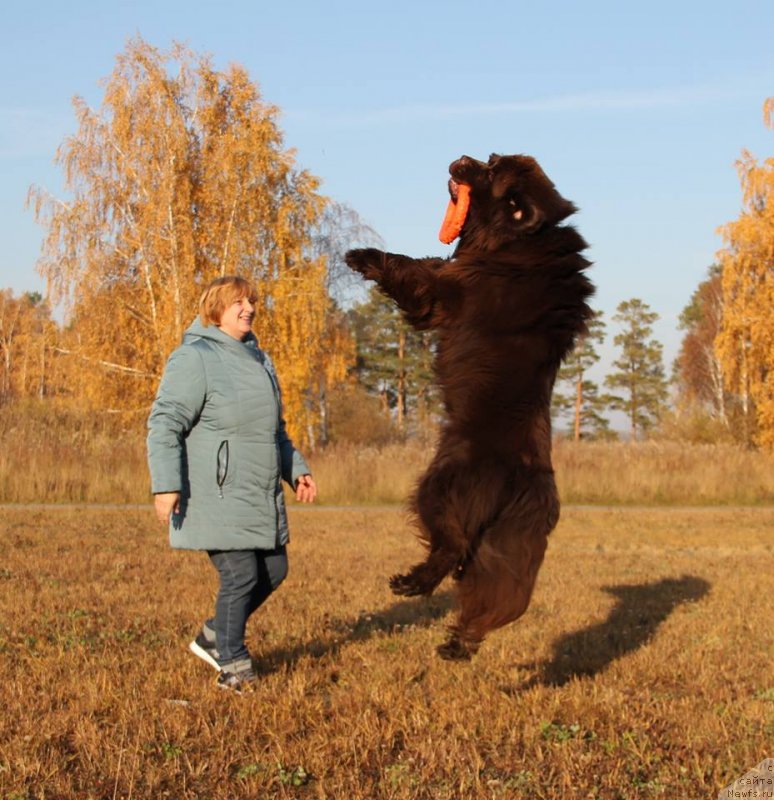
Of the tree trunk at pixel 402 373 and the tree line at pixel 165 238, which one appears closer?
the tree line at pixel 165 238

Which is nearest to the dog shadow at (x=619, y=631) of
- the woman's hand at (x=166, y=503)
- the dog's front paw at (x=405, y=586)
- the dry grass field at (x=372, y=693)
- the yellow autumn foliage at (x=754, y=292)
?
the dry grass field at (x=372, y=693)

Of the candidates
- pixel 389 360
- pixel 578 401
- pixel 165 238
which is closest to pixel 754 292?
pixel 165 238

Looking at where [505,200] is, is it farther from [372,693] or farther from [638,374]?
[638,374]

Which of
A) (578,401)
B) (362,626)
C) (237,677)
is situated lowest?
(362,626)

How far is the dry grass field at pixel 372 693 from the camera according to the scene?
11.6 feet

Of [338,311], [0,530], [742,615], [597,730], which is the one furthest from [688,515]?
[338,311]

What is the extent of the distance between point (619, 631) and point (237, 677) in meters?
3.08

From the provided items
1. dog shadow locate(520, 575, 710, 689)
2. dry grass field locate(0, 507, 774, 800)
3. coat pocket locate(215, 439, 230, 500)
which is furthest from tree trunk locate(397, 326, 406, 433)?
coat pocket locate(215, 439, 230, 500)

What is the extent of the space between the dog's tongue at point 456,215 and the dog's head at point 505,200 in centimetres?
2

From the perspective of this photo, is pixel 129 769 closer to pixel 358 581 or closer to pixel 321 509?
pixel 358 581

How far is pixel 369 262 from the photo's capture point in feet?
13.1

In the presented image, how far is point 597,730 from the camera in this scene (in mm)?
4250

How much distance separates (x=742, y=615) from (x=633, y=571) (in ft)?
8.60

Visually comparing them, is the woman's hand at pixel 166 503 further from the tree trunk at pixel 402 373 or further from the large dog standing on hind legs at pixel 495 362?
the tree trunk at pixel 402 373
